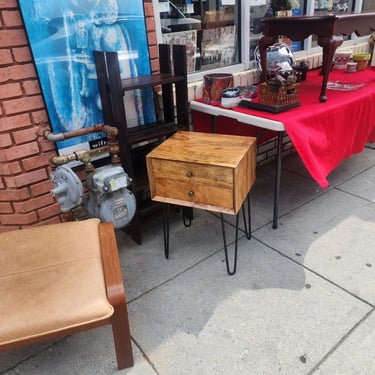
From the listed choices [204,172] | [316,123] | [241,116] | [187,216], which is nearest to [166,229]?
[187,216]

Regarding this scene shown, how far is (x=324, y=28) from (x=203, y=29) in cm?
86

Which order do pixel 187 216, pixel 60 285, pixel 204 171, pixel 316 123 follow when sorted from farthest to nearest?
pixel 187 216
pixel 316 123
pixel 204 171
pixel 60 285

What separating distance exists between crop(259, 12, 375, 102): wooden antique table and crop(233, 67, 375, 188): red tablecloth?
153 millimetres

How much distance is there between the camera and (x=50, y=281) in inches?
52.6

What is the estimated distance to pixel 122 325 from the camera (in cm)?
134

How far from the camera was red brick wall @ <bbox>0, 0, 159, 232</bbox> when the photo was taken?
168 centimetres

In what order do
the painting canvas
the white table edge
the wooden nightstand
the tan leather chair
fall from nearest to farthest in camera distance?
the tan leather chair → the wooden nightstand → the painting canvas → the white table edge

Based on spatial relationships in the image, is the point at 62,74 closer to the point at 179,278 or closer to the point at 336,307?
the point at 179,278

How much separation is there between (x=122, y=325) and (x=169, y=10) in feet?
6.45

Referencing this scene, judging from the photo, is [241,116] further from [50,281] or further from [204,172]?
[50,281]

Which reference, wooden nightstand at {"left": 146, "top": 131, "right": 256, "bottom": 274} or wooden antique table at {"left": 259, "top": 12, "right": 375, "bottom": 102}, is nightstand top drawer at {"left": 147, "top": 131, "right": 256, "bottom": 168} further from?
wooden antique table at {"left": 259, "top": 12, "right": 375, "bottom": 102}

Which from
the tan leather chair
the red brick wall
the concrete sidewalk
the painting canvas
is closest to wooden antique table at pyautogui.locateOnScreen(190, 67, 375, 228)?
the concrete sidewalk

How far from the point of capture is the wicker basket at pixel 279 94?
79.7 inches

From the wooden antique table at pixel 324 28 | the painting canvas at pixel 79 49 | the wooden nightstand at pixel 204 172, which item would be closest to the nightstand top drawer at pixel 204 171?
the wooden nightstand at pixel 204 172
